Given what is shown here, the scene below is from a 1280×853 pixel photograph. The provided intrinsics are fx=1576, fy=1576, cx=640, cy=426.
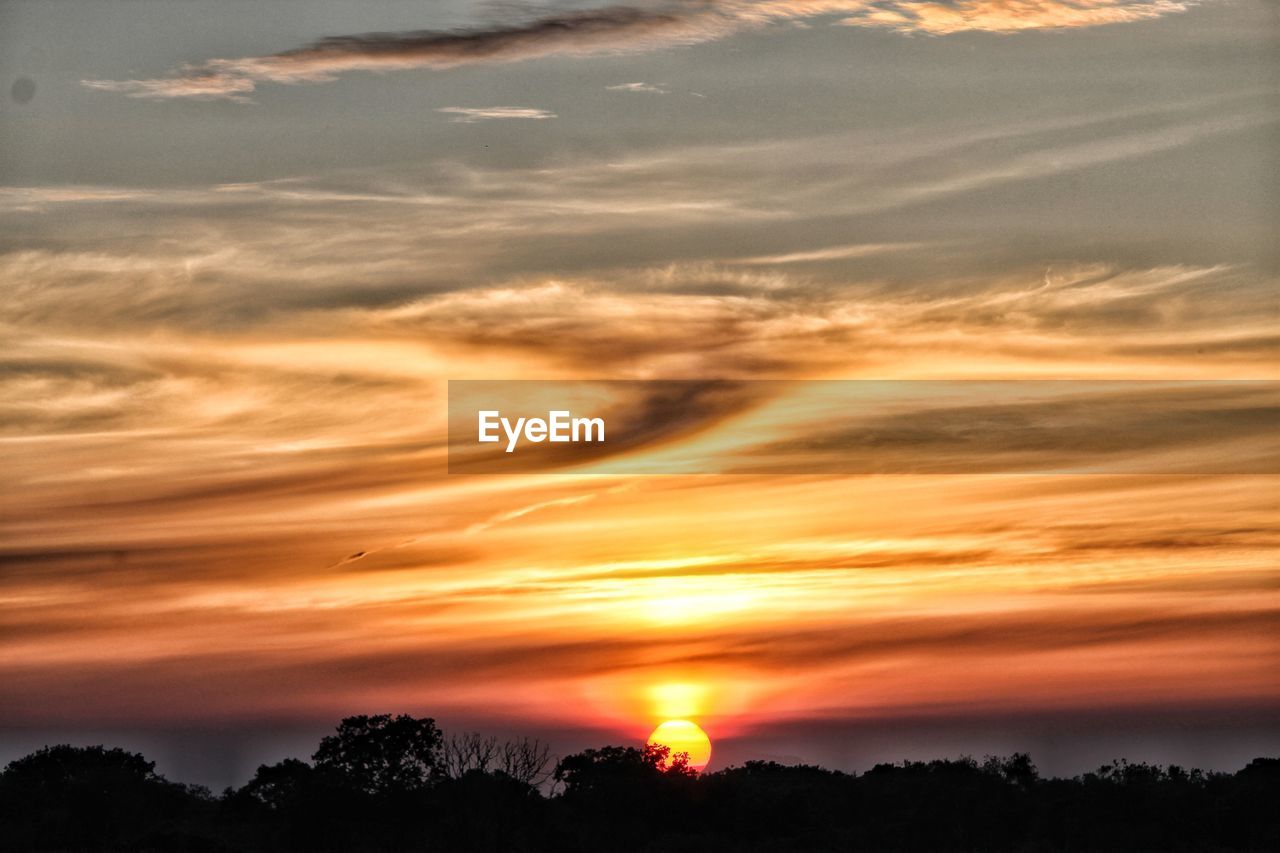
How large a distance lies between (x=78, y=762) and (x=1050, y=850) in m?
63.2

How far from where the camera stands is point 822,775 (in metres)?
112

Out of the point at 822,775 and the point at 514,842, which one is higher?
the point at 514,842

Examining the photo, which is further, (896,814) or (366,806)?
(896,814)

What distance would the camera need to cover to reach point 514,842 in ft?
230

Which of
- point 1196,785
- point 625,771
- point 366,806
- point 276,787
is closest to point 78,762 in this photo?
Result: point 276,787

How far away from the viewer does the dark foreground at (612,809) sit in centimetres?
7319

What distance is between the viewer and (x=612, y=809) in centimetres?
7894

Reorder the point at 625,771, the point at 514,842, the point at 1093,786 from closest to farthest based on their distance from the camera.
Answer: the point at 514,842 → the point at 625,771 → the point at 1093,786

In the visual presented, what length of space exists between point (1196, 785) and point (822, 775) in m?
29.9

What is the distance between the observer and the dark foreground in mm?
73188

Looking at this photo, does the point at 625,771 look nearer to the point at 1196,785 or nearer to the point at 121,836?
the point at 121,836

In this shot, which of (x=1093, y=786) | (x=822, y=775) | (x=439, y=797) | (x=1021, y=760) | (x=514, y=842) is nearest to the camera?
(x=514, y=842)

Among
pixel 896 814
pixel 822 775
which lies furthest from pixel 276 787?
pixel 822 775

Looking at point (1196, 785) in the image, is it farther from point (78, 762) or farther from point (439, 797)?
point (78, 762)
